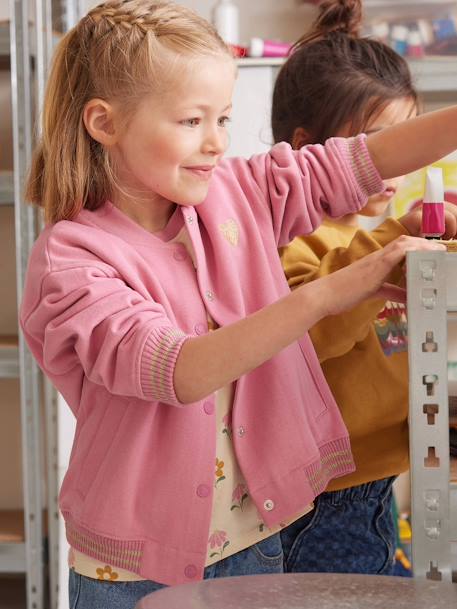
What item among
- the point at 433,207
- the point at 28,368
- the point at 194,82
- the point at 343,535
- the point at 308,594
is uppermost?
the point at 194,82

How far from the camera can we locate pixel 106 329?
902mm

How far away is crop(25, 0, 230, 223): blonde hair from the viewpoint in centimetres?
98

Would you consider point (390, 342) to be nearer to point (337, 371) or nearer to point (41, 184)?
point (337, 371)

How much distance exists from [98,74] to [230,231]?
217 millimetres

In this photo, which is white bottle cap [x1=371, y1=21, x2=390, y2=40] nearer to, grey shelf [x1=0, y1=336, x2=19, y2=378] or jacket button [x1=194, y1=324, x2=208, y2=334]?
grey shelf [x1=0, y1=336, x2=19, y2=378]

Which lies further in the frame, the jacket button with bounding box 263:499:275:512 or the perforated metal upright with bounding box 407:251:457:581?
the jacket button with bounding box 263:499:275:512

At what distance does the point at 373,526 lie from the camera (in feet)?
3.91

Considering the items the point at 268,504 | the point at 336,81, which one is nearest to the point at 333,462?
the point at 268,504

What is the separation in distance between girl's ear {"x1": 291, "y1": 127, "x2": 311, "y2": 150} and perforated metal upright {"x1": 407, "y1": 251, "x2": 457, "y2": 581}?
23.1 inches

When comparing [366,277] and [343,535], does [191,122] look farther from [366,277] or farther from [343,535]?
[343,535]

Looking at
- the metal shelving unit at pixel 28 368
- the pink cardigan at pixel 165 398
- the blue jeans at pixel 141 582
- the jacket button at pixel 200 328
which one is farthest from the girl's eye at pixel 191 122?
the metal shelving unit at pixel 28 368

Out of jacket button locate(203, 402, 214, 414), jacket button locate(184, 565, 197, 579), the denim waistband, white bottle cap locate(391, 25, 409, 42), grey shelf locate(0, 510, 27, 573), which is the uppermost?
white bottle cap locate(391, 25, 409, 42)

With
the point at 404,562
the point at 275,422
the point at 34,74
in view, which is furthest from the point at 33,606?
the point at 275,422

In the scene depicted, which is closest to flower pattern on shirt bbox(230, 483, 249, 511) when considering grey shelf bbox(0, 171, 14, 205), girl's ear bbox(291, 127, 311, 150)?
girl's ear bbox(291, 127, 311, 150)
